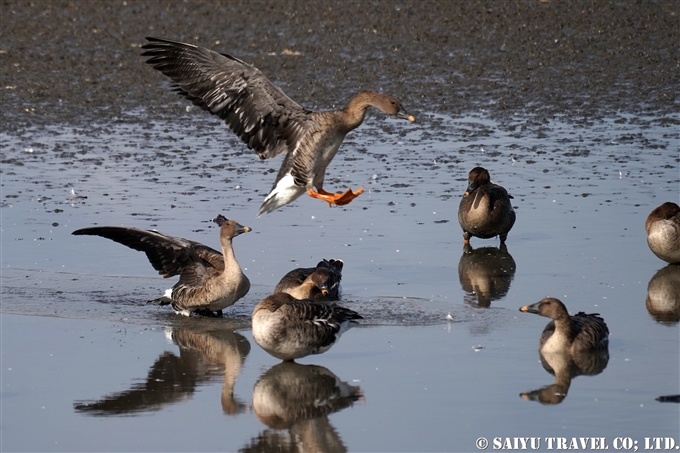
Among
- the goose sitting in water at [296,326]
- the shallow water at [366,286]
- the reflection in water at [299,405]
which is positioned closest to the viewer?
the reflection in water at [299,405]

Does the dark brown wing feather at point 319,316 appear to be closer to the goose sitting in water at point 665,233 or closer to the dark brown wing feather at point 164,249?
the dark brown wing feather at point 164,249

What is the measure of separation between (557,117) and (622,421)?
10.5m

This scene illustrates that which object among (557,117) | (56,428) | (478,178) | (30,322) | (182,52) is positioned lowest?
(56,428)

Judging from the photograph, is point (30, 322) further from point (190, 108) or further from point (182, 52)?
point (190, 108)

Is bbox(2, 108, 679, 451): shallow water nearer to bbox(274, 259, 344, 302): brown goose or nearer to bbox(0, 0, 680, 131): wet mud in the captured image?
bbox(274, 259, 344, 302): brown goose

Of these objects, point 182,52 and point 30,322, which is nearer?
point 30,322

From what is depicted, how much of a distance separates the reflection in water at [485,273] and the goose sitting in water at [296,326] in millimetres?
1784

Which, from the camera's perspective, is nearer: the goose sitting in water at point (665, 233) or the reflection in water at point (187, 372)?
the reflection in water at point (187, 372)

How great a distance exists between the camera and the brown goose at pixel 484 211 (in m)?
10.9

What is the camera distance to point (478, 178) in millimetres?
11312

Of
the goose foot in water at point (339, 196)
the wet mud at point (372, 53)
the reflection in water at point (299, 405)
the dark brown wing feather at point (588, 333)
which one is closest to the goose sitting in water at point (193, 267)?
the goose foot in water at point (339, 196)

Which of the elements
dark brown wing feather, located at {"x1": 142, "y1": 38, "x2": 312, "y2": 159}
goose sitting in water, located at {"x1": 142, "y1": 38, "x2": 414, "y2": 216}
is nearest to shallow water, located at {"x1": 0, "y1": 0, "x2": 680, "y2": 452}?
goose sitting in water, located at {"x1": 142, "y1": 38, "x2": 414, "y2": 216}

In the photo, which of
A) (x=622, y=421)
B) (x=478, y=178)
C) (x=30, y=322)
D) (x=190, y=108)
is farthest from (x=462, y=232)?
(x=190, y=108)

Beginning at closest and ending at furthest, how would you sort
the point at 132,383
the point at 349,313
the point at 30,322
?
the point at 132,383 → the point at 349,313 → the point at 30,322
